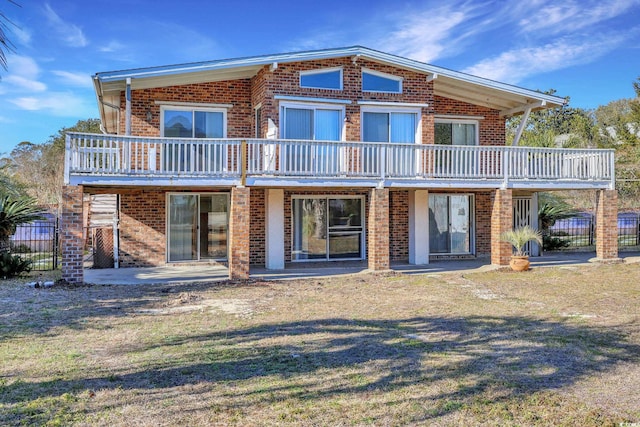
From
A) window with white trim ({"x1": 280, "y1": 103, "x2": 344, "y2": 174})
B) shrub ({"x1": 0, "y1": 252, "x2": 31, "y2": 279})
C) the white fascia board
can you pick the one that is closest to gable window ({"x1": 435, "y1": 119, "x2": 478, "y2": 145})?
the white fascia board

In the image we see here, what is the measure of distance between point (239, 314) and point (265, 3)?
13109 mm

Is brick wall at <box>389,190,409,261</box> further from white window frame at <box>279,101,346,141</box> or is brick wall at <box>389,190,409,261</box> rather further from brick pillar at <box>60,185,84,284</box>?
brick pillar at <box>60,185,84,284</box>

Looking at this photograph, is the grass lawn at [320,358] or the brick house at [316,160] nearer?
the grass lawn at [320,358]

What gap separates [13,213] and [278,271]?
7.02m

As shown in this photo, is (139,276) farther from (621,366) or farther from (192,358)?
(621,366)

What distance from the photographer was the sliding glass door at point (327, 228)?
648 inches

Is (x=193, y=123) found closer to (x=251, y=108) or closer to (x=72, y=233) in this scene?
(x=251, y=108)

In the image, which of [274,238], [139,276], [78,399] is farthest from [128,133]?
[78,399]

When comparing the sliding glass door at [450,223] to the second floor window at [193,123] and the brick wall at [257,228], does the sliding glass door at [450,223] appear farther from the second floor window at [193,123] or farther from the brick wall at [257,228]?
the second floor window at [193,123]

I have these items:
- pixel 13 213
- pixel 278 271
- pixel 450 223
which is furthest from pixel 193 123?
pixel 450 223

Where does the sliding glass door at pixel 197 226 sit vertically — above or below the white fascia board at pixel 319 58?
below

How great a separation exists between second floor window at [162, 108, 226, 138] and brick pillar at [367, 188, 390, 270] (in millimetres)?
5238

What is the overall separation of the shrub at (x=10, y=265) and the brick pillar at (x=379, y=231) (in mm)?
9157

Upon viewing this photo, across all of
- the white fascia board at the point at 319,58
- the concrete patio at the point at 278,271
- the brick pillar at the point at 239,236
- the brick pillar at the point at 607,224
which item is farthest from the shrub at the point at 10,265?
the brick pillar at the point at 607,224
